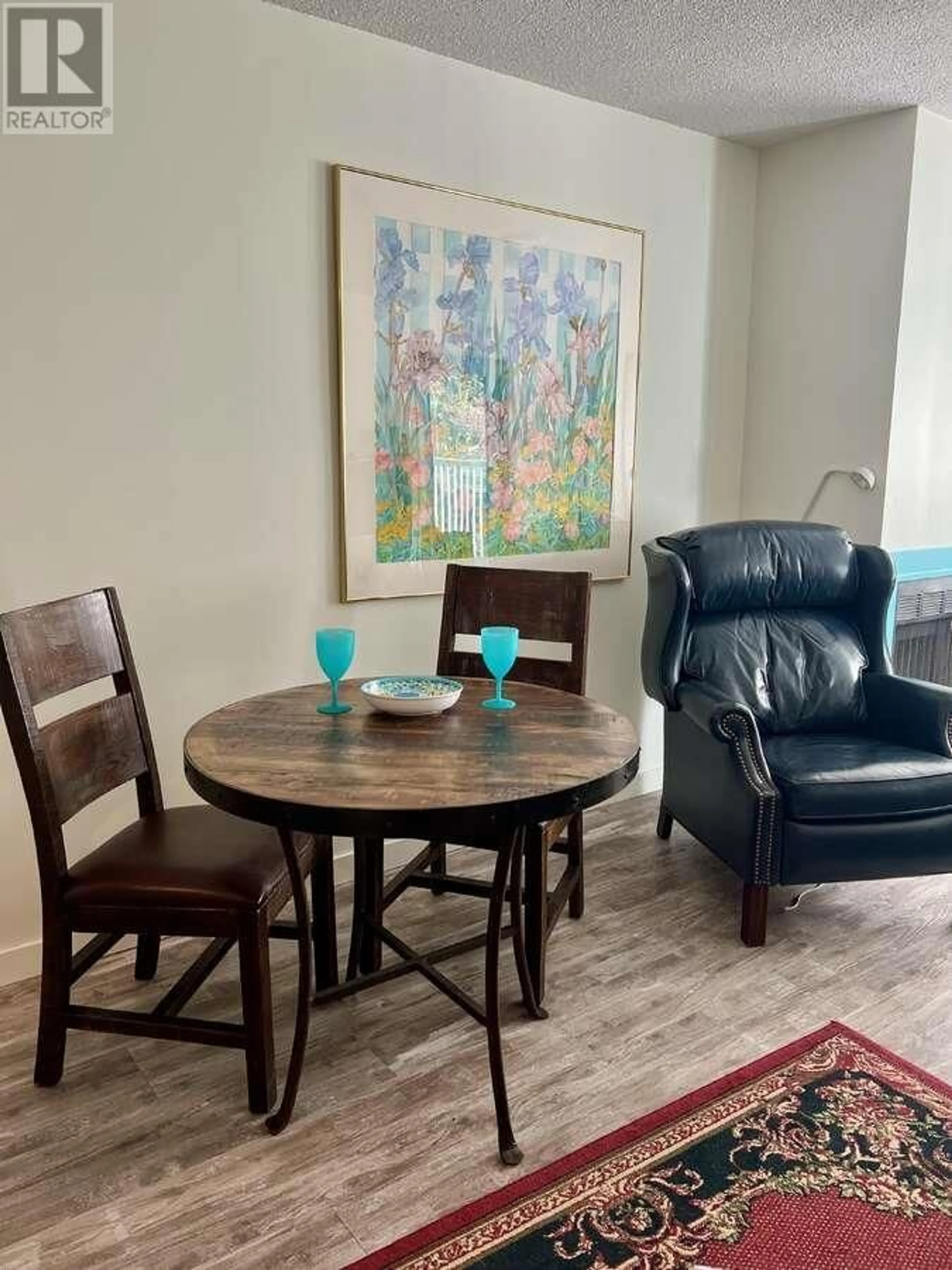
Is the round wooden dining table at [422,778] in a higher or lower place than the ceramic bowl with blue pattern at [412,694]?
lower

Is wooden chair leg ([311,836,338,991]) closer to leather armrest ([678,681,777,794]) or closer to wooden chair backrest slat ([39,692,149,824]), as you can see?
wooden chair backrest slat ([39,692,149,824])

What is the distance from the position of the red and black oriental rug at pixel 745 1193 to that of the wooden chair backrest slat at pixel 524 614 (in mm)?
1062

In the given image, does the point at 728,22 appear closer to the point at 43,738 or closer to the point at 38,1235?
the point at 43,738

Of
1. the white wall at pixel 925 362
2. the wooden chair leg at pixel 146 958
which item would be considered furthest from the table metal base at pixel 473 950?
the white wall at pixel 925 362

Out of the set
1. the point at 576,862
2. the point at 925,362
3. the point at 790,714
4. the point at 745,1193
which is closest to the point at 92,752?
the point at 576,862

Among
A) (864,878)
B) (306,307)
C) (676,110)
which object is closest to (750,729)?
(864,878)

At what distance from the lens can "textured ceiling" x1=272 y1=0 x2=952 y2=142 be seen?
2.48m

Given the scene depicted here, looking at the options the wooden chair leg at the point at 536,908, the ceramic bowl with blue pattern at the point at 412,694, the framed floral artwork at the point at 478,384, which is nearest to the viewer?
the ceramic bowl with blue pattern at the point at 412,694

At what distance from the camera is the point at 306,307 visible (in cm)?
265

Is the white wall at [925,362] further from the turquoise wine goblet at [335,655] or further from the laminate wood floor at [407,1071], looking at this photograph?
the turquoise wine goblet at [335,655]

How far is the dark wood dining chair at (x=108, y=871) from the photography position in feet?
5.98

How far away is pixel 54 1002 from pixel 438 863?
1132 millimetres

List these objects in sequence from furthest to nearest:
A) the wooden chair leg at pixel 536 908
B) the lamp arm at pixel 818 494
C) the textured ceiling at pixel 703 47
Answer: the lamp arm at pixel 818 494 < the textured ceiling at pixel 703 47 < the wooden chair leg at pixel 536 908

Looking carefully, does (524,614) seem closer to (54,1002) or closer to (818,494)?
(54,1002)
